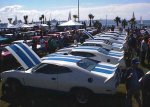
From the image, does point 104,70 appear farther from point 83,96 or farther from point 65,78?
point 65,78

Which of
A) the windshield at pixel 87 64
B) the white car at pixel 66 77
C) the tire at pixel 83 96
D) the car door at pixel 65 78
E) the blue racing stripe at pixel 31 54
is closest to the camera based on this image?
the white car at pixel 66 77

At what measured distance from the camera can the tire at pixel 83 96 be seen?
9.05 meters

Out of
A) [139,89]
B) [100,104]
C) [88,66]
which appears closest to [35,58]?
[88,66]

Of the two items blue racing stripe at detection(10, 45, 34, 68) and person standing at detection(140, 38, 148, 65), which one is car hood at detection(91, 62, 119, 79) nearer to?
blue racing stripe at detection(10, 45, 34, 68)

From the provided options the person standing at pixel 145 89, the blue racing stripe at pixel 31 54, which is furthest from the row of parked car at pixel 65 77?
the person standing at pixel 145 89

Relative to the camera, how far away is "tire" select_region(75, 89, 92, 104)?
9047mm

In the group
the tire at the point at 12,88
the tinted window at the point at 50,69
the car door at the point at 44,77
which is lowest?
Result: the tire at the point at 12,88

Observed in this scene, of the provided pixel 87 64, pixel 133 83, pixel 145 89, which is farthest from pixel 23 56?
pixel 145 89

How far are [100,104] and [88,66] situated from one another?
1297mm

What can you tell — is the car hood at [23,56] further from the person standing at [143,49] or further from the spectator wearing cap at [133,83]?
the person standing at [143,49]

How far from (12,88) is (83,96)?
263 centimetres

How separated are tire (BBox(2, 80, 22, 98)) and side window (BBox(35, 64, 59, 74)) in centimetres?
92

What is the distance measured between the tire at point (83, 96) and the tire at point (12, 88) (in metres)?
2.11

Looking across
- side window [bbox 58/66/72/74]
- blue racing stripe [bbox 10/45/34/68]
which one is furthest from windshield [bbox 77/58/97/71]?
blue racing stripe [bbox 10/45/34/68]
